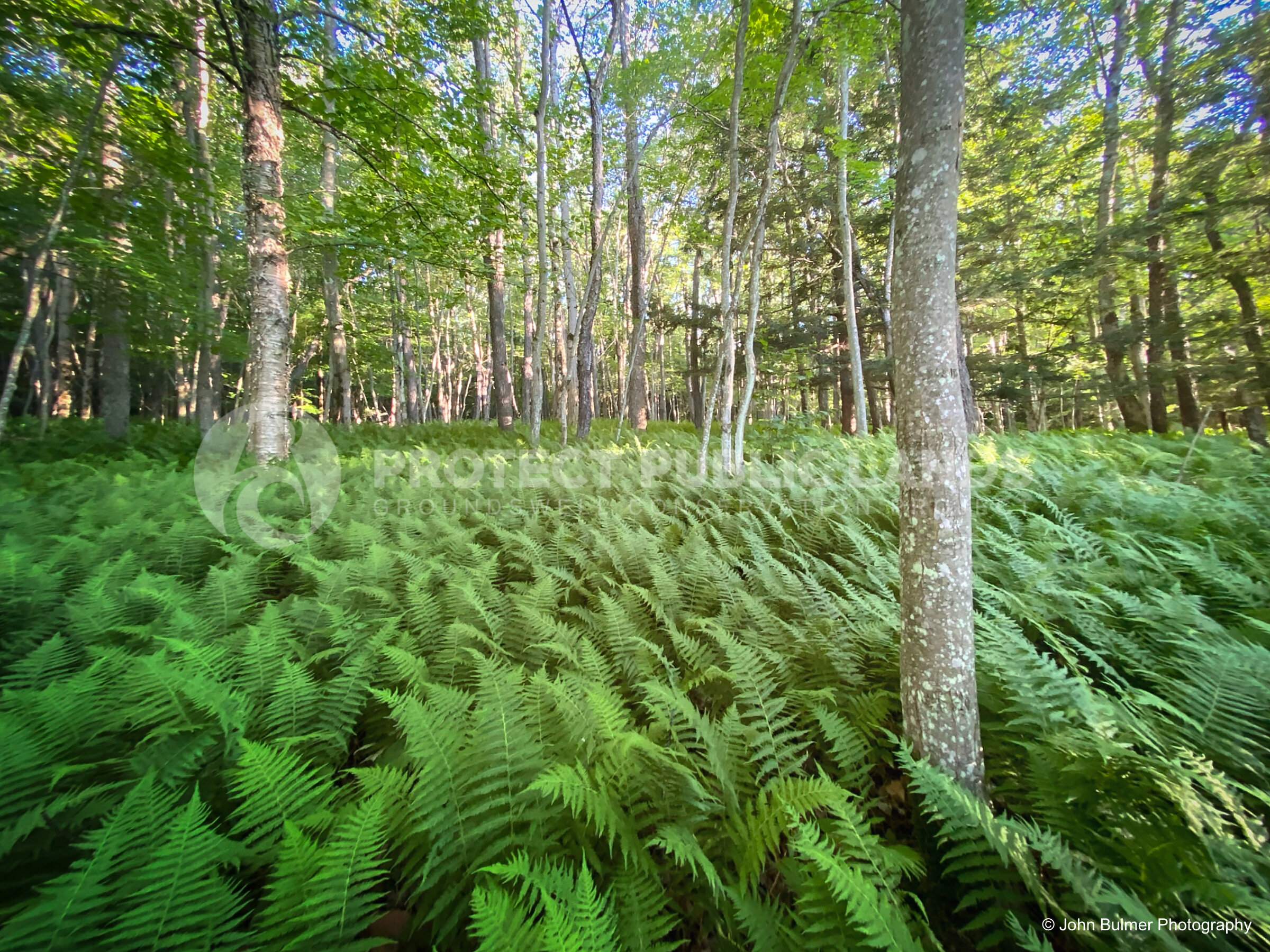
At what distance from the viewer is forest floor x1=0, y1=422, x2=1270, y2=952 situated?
1235 millimetres

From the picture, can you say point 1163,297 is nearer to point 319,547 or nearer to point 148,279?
point 319,547

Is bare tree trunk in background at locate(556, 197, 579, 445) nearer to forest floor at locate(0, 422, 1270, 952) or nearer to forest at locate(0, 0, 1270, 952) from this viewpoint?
forest at locate(0, 0, 1270, 952)

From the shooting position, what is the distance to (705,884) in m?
1.55

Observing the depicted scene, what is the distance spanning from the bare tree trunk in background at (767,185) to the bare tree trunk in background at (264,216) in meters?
5.70

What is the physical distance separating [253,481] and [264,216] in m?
3.05

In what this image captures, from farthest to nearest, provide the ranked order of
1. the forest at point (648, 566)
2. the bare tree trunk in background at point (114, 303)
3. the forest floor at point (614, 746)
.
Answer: the bare tree trunk in background at point (114, 303) → the forest at point (648, 566) → the forest floor at point (614, 746)

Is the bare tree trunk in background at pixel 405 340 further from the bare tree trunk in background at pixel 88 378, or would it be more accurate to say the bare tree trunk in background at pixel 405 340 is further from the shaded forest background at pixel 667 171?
the bare tree trunk in background at pixel 88 378

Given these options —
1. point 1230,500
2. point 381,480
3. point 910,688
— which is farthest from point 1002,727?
point 381,480

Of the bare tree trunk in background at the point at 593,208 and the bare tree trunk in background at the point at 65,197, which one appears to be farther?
the bare tree trunk in background at the point at 593,208

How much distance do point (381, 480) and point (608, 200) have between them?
18315 millimetres

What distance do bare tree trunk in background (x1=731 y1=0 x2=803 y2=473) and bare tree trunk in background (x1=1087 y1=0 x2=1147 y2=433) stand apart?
7.74 meters

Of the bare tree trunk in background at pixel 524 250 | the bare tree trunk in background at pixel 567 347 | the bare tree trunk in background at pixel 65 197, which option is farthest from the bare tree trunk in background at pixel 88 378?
the bare tree trunk in background at pixel 567 347

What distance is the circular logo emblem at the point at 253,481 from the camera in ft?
14.1

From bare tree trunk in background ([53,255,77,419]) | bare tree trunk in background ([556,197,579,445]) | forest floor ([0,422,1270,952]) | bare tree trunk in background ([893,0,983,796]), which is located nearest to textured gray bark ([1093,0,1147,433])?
forest floor ([0,422,1270,952])
